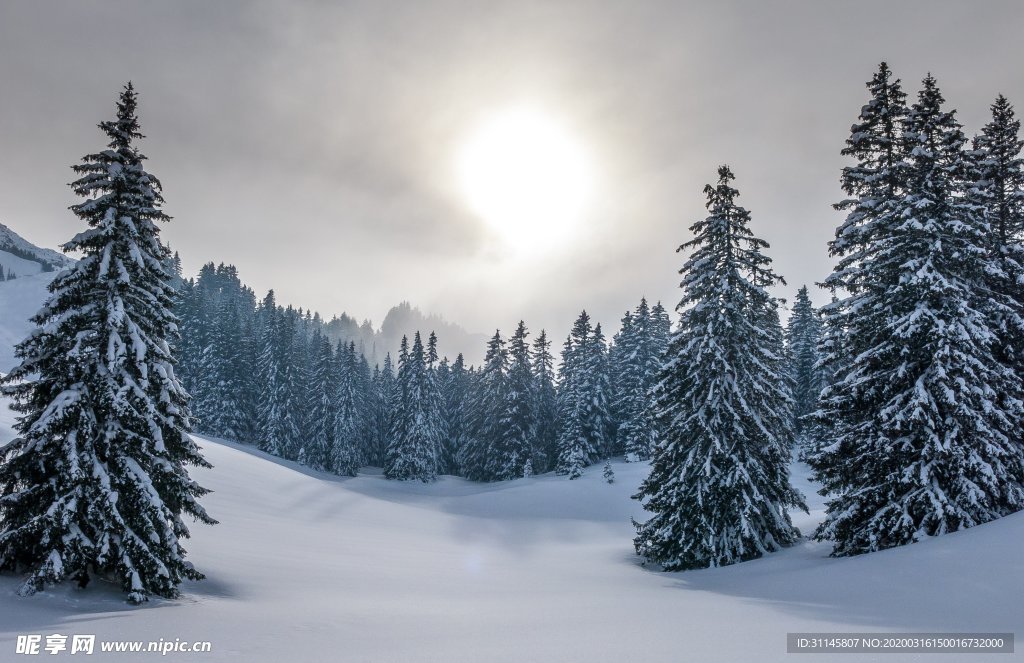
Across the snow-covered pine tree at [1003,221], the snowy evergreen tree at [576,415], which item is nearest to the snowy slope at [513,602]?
the snow-covered pine tree at [1003,221]

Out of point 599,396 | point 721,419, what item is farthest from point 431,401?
point 721,419

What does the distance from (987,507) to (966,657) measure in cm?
980

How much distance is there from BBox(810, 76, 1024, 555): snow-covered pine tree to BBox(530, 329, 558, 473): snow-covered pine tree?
1683 inches

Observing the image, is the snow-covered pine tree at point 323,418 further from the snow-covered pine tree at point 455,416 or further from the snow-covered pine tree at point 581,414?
the snow-covered pine tree at point 581,414

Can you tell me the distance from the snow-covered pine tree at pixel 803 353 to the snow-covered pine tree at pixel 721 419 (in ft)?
123

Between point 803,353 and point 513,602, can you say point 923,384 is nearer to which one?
point 513,602

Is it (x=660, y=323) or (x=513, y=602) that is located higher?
(x=660, y=323)

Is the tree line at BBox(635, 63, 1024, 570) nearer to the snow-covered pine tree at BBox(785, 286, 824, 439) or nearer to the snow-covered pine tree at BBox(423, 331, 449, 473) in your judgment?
the snow-covered pine tree at BBox(785, 286, 824, 439)

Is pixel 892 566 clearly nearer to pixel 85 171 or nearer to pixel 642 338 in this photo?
pixel 85 171

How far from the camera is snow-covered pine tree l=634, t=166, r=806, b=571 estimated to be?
17.6 m

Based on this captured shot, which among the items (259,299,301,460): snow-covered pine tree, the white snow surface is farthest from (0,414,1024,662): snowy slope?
the white snow surface

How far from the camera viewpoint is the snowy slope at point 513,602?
7.23 meters

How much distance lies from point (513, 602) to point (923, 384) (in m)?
12.5

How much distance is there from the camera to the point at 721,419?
18.2 m
